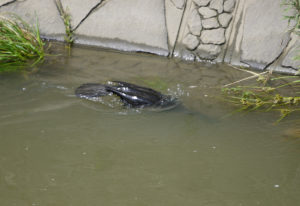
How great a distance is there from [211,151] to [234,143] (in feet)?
0.88

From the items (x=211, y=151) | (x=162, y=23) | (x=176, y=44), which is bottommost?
(x=211, y=151)

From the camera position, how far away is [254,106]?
3.16 meters

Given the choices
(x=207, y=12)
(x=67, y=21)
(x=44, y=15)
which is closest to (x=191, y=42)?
(x=207, y=12)

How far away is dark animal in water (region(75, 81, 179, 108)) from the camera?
3049mm

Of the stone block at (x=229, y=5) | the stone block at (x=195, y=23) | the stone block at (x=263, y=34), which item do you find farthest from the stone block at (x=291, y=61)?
the stone block at (x=195, y=23)

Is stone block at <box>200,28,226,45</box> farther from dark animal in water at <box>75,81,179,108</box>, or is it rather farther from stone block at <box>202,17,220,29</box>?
dark animal in water at <box>75,81,179,108</box>

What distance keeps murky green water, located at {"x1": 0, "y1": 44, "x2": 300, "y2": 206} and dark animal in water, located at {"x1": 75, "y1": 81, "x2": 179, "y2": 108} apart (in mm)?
125

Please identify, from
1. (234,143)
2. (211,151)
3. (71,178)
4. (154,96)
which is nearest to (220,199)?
(211,151)

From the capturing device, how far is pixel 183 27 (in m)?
4.73

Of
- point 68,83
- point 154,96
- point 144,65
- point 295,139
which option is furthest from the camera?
point 144,65

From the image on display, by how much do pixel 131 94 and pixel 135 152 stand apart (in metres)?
1.03

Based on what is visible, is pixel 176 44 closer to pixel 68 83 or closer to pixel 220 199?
pixel 68 83

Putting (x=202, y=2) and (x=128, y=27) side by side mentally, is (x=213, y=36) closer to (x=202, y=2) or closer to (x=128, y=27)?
(x=202, y=2)

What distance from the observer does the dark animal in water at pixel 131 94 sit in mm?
3049
